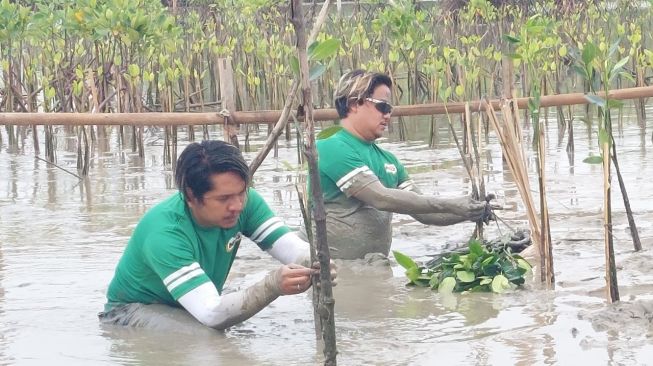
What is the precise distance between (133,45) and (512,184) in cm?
368

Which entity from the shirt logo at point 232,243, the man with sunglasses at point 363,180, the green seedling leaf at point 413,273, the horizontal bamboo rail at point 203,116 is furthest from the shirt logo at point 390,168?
the horizontal bamboo rail at point 203,116

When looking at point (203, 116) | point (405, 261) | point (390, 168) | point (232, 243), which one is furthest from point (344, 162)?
point (203, 116)

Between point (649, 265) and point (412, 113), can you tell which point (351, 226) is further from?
point (412, 113)

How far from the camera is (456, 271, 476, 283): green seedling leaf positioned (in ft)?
17.1

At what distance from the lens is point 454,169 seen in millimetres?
9133

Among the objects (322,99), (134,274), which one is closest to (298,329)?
(134,274)

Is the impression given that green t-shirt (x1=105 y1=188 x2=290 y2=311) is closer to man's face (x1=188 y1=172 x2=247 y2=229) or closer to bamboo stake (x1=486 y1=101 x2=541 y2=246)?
man's face (x1=188 y1=172 x2=247 y2=229)

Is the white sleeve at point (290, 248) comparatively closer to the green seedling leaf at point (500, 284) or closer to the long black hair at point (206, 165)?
the long black hair at point (206, 165)

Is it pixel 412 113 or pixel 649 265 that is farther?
pixel 412 113

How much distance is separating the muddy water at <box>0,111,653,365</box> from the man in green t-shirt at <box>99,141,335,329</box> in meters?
0.17

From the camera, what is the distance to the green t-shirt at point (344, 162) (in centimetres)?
548

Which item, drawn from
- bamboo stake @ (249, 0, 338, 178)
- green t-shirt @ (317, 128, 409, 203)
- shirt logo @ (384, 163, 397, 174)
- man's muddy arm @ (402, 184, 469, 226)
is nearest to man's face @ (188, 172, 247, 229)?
bamboo stake @ (249, 0, 338, 178)

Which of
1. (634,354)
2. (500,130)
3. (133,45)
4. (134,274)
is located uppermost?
(133,45)

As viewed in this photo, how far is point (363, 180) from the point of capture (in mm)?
5496
